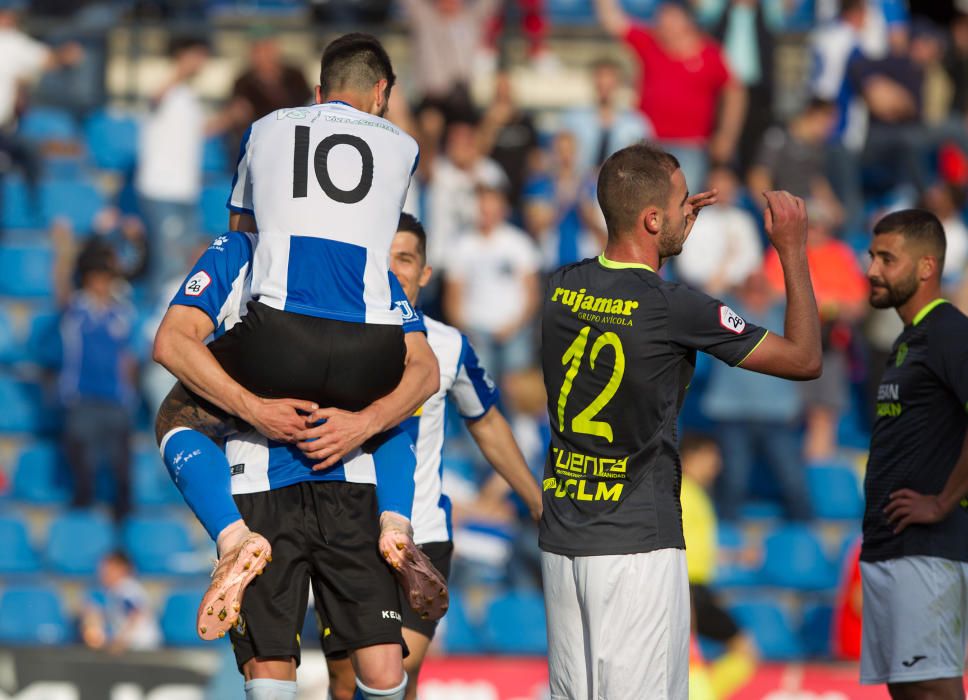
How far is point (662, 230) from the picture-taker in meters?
5.17

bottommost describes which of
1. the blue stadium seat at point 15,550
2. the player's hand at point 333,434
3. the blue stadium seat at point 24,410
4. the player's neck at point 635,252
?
the blue stadium seat at point 15,550

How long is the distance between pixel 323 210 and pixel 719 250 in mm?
8430

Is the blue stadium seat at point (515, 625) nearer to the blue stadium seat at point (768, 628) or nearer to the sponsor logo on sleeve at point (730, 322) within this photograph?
the blue stadium seat at point (768, 628)

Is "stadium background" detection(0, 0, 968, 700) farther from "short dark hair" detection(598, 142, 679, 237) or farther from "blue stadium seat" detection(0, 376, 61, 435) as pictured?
"short dark hair" detection(598, 142, 679, 237)

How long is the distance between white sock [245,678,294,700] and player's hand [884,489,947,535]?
2.69 metres

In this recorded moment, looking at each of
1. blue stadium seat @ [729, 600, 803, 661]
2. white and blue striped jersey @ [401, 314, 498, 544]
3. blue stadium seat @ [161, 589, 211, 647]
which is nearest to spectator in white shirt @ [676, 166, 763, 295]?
blue stadium seat @ [729, 600, 803, 661]

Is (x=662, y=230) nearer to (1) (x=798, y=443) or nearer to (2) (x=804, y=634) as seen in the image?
(2) (x=804, y=634)

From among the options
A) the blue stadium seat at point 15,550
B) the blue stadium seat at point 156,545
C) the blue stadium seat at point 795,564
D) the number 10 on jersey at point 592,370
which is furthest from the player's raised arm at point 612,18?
the number 10 on jersey at point 592,370

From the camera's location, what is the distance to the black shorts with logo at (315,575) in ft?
16.6

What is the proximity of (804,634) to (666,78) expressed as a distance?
5679 millimetres

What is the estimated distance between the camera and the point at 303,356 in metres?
4.96

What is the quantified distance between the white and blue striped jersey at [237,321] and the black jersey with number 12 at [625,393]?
27.2 inches

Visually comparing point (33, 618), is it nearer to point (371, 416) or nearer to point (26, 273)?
point (26, 273)

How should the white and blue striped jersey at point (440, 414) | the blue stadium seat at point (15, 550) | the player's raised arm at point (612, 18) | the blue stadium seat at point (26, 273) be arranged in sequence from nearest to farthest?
the white and blue striped jersey at point (440, 414) → the blue stadium seat at point (15, 550) → the blue stadium seat at point (26, 273) → the player's raised arm at point (612, 18)
